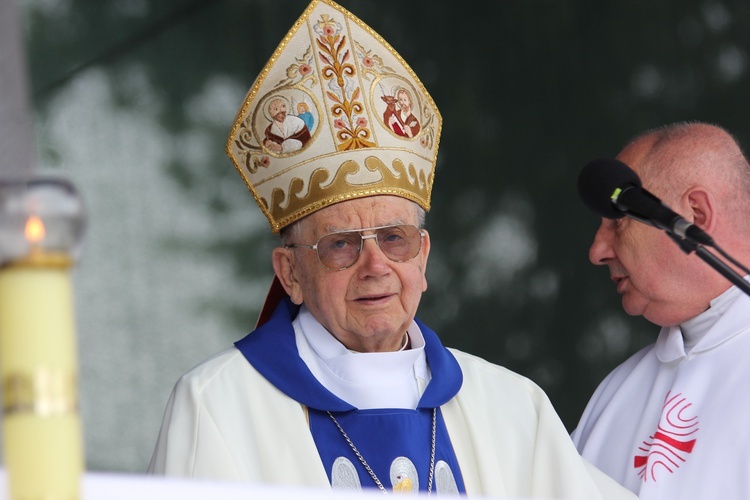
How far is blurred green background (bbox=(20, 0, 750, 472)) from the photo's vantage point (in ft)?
20.9

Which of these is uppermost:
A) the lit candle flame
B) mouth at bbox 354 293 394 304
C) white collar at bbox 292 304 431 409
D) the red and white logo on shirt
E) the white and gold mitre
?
the white and gold mitre

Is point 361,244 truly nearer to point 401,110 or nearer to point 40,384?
point 401,110

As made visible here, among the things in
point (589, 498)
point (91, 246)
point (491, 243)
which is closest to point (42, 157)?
point (91, 246)

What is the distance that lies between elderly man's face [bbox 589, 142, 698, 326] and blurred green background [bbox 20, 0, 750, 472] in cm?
227

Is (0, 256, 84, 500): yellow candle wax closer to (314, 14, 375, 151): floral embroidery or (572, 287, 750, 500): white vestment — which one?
(314, 14, 375, 151): floral embroidery

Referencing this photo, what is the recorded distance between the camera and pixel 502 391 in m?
3.80

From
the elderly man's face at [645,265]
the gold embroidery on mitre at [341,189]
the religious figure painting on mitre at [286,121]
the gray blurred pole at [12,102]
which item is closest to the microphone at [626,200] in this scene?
the gold embroidery on mitre at [341,189]

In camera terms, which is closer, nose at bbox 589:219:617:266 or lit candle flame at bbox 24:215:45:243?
lit candle flame at bbox 24:215:45:243

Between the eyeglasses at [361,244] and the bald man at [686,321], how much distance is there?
81 cm

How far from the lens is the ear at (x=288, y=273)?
12.3 feet

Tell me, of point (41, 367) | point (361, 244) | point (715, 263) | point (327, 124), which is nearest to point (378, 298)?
point (361, 244)

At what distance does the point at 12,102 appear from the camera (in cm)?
499

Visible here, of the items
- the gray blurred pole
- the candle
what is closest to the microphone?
the candle

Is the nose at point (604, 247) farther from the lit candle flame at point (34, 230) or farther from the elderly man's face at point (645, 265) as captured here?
the lit candle flame at point (34, 230)
